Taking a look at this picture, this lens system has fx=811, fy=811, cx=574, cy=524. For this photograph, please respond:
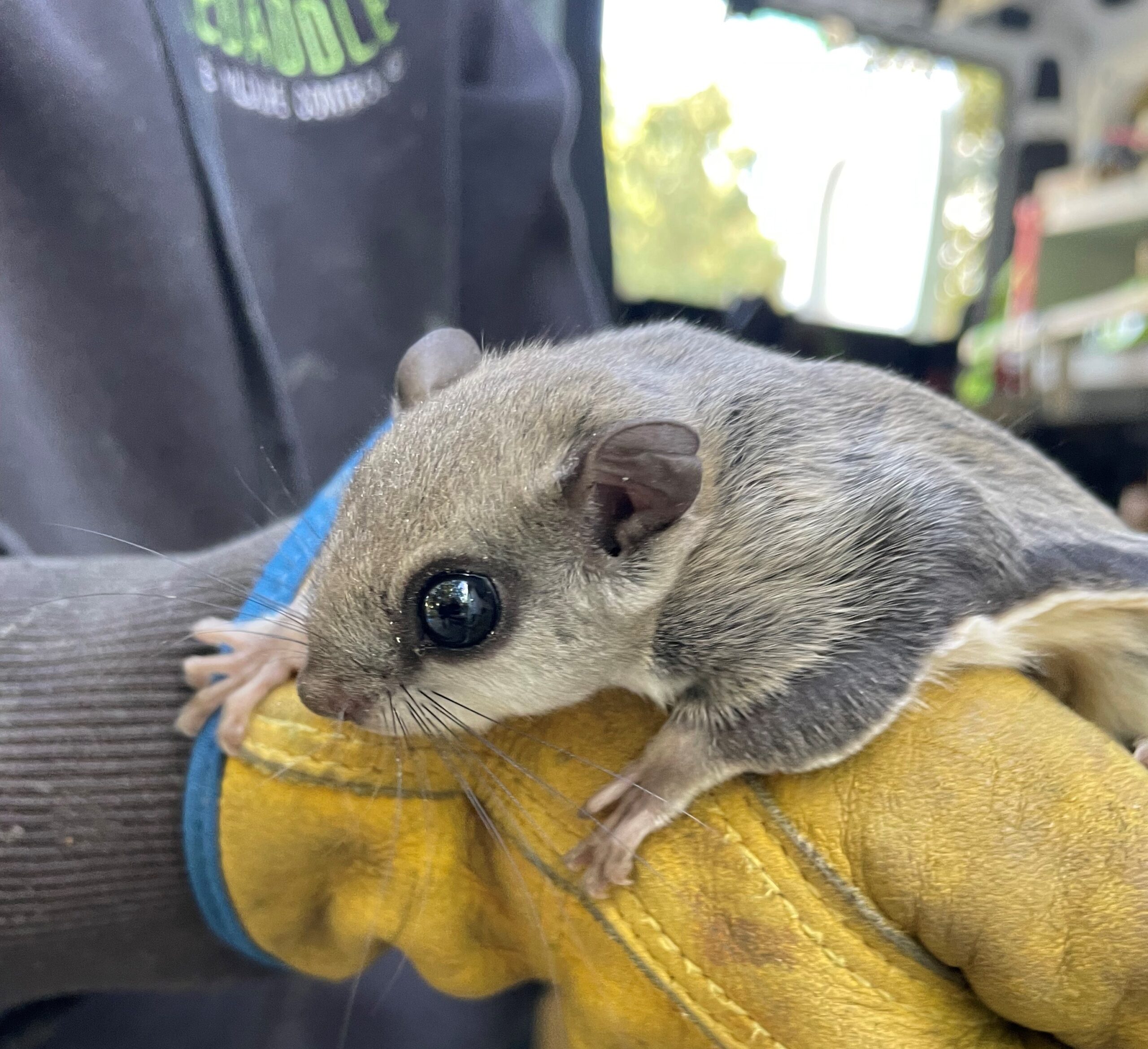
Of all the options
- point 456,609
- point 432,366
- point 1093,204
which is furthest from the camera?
point 1093,204

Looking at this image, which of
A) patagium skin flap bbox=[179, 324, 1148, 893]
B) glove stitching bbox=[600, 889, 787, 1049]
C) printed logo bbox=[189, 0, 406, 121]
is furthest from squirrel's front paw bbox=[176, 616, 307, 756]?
printed logo bbox=[189, 0, 406, 121]

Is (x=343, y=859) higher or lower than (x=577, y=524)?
lower

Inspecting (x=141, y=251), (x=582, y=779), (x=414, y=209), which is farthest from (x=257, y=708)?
(x=414, y=209)

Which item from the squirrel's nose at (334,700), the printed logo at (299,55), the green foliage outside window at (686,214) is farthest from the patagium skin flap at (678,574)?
the green foliage outside window at (686,214)

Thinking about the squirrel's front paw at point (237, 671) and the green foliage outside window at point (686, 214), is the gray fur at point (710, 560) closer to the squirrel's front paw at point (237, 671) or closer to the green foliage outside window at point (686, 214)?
the squirrel's front paw at point (237, 671)

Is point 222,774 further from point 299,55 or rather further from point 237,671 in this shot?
point 299,55

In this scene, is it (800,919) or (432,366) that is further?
(432,366)

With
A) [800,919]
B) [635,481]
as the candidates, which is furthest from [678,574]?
[800,919]

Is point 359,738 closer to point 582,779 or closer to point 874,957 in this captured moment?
point 582,779
